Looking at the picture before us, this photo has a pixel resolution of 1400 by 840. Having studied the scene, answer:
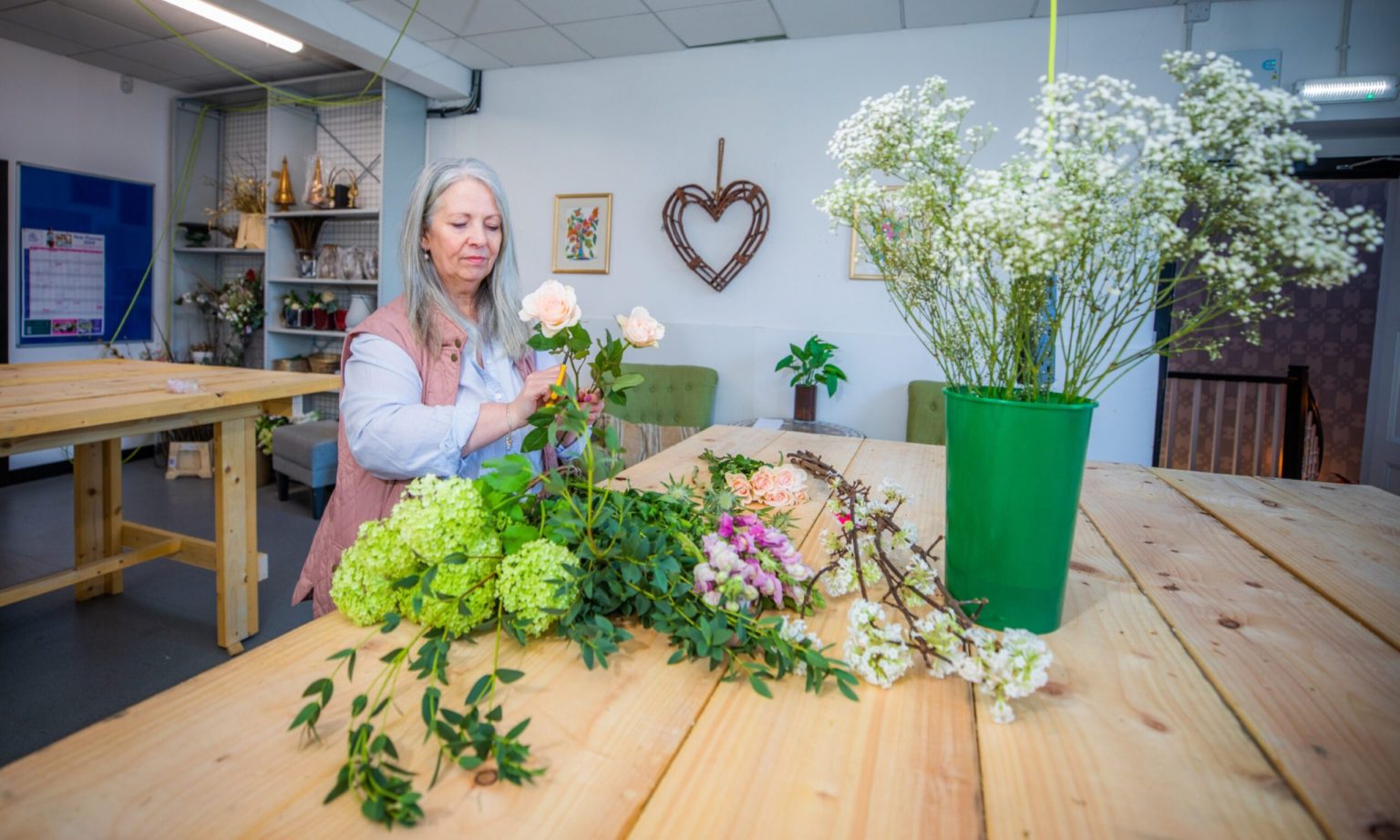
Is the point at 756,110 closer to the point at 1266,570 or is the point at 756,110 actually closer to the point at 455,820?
the point at 1266,570

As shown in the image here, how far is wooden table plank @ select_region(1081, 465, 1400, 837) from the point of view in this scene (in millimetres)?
642

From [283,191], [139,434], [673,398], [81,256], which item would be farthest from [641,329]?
[81,256]

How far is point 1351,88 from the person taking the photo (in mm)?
3406

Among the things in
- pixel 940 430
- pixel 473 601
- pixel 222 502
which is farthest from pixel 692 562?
pixel 940 430

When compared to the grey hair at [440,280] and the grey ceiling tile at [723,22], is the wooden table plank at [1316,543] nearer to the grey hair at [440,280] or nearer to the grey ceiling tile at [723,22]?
the grey hair at [440,280]

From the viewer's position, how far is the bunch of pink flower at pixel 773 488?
4.83ft

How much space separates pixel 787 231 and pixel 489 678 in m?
4.16

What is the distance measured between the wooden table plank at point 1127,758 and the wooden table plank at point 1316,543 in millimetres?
356

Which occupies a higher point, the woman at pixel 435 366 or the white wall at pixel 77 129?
the white wall at pixel 77 129

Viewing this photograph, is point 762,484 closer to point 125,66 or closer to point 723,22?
point 723,22

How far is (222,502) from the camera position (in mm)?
2742

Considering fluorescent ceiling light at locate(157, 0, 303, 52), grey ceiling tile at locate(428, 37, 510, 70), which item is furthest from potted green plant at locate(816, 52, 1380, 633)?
grey ceiling tile at locate(428, 37, 510, 70)

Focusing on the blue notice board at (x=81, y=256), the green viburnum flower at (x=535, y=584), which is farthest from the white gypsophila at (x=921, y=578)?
the blue notice board at (x=81, y=256)

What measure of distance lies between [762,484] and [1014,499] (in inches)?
25.7
